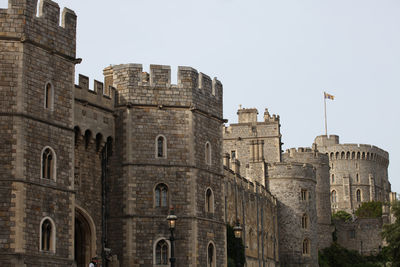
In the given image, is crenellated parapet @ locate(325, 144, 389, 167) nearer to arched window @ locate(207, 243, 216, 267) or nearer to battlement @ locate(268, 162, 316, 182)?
battlement @ locate(268, 162, 316, 182)

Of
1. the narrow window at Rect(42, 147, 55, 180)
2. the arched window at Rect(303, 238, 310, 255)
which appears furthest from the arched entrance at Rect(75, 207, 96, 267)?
the arched window at Rect(303, 238, 310, 255)

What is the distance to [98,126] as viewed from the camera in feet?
124

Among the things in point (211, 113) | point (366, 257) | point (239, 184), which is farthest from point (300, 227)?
point (211, 113)

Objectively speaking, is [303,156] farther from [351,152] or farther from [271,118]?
[351,152]

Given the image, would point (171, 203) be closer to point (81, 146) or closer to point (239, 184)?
point (81, 146)

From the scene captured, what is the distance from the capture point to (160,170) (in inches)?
1496

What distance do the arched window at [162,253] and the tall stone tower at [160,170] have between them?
43mm

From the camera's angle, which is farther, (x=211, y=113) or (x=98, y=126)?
(x=211, y=113)

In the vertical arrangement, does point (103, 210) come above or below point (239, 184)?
below

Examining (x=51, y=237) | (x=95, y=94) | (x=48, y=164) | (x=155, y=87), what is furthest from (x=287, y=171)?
(x=51, y=237)

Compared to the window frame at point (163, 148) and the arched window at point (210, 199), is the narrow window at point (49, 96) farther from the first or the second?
the arched window at point (210, 199)

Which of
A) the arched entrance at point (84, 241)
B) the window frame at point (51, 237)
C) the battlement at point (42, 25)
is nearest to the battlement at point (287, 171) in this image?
the arched entrance at point (84, 241)

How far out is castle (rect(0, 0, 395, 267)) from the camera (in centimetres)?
3120

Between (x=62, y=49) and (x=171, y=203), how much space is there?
844 centimetres
